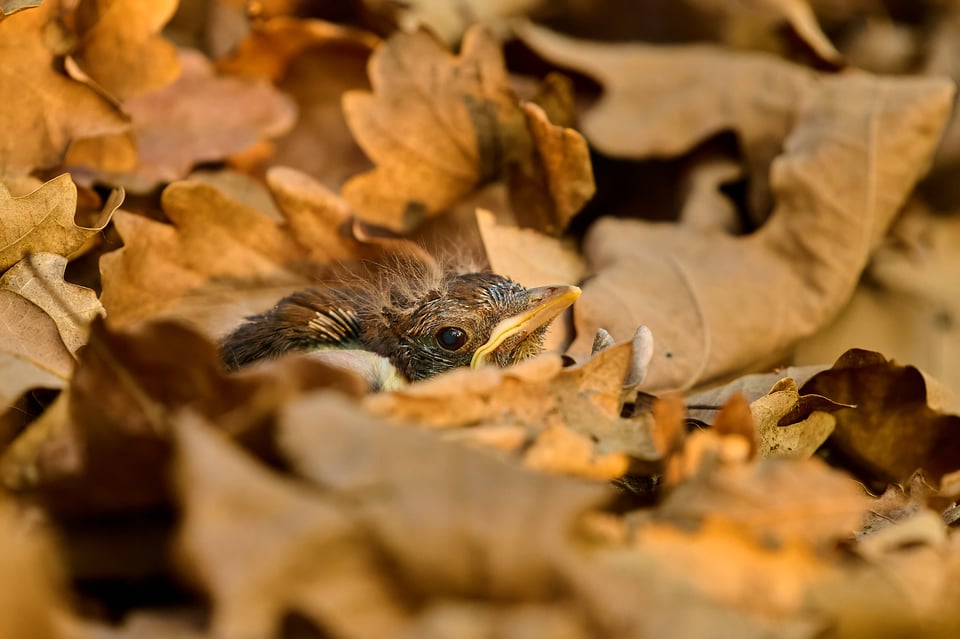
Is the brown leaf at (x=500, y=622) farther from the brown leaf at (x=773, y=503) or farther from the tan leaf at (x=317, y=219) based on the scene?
the tan leaf at (x=317, y=219)

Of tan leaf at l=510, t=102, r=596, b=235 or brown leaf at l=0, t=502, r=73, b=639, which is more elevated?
brown leaf at l=0, t=502, r=73, b=639

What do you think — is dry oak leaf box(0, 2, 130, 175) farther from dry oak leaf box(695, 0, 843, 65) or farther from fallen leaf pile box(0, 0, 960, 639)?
dry oak leaf box(695, 0, 843, 65)

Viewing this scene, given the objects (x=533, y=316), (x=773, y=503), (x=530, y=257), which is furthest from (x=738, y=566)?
(x=530, y=257)

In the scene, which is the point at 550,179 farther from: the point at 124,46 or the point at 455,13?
the point at 124,46

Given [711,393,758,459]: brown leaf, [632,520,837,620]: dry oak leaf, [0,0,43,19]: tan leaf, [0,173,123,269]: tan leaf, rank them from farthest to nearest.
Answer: [0,0,43,19]: tan leaf < [0,173,123,269]: tan leaf < [711,393,758,459]: brown leaf < [632,520,837,620]: dry oak leaf

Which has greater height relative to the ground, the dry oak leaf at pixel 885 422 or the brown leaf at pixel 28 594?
the brown leaf at pixel 28 594

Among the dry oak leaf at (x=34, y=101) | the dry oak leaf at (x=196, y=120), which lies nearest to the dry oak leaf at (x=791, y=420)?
the dry oak leaf at (x=196, y=120)

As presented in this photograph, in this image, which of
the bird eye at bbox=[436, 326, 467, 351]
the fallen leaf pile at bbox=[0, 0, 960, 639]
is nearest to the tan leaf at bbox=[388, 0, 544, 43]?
the fallen leaf pile at bbox=[0, 0, 960, 639]
